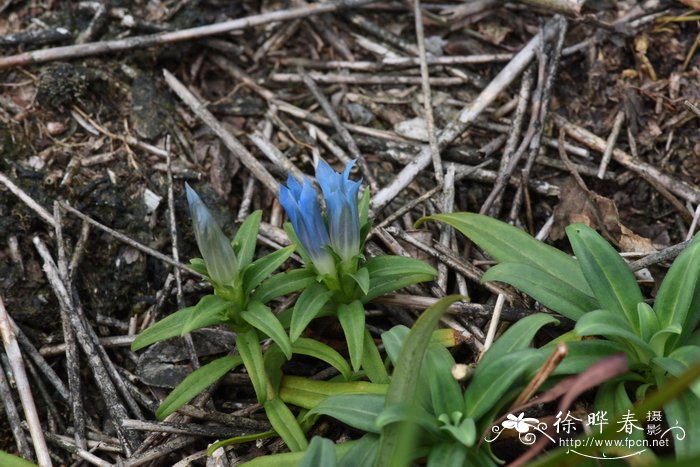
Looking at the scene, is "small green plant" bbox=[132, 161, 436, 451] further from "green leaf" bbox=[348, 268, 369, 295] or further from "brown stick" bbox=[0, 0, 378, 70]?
"brown stick" bbox=[0, 0, 378, 70]

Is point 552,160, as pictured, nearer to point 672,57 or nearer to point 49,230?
point 672,57

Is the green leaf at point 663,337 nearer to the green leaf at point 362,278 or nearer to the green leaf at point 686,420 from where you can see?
the green leaf at point 686,420

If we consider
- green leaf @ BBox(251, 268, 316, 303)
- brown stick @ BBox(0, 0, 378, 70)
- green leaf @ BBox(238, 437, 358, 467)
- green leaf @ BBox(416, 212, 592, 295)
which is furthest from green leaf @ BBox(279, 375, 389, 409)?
brown stick @ BBox(0, 0, 378, 70)

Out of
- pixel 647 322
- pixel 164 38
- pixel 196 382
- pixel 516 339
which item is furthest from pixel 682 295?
pixel 164 38

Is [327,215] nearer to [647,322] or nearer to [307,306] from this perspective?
[307,306]

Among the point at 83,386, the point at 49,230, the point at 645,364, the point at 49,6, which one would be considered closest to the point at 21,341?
the point at 83,386
